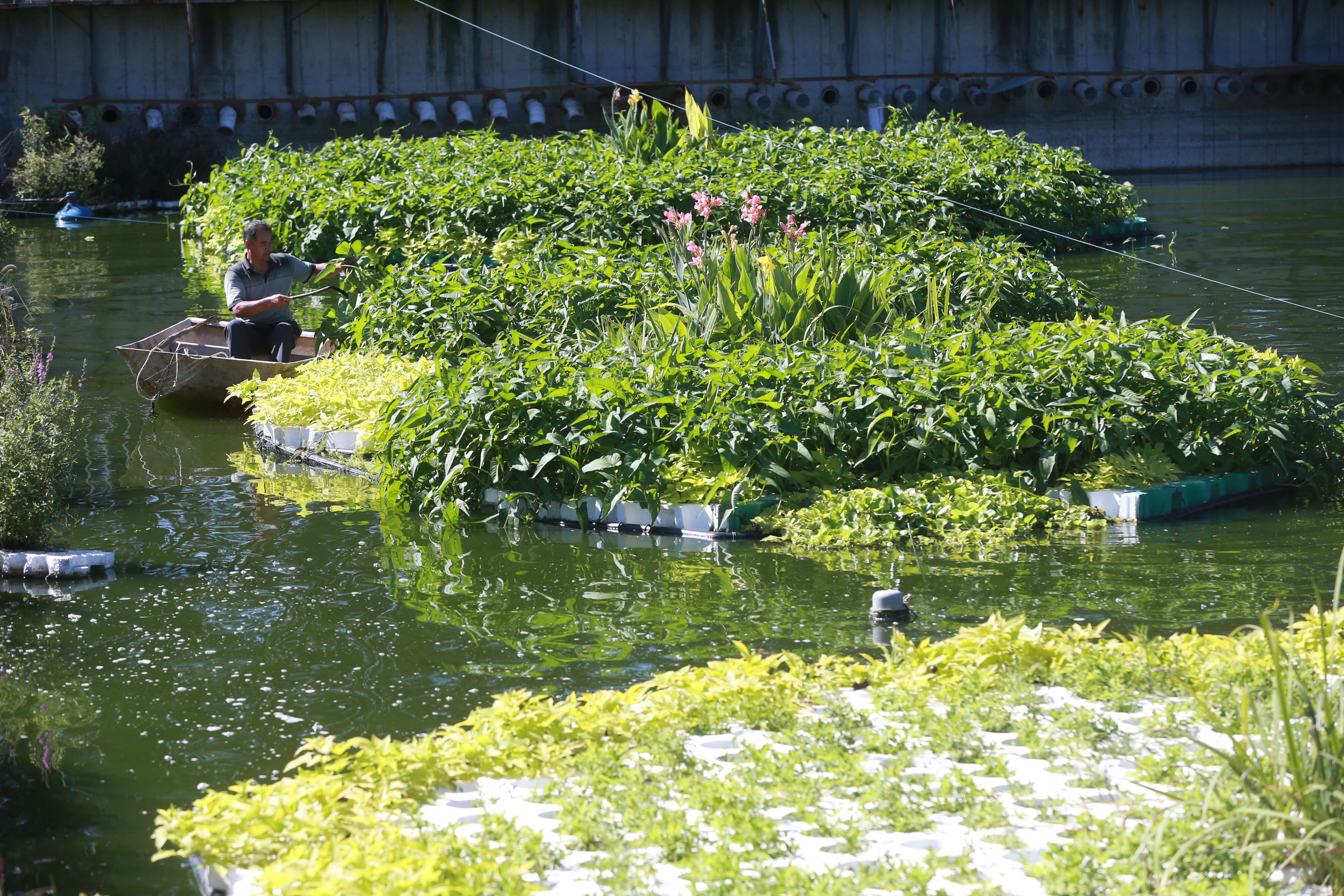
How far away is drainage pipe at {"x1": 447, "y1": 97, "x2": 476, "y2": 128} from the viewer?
2983 cm

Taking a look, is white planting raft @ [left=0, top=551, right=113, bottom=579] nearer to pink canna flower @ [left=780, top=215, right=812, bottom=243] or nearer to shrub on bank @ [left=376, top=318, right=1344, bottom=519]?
shrub on bank @ [left=376, top=318, right=1344, bottom=519]

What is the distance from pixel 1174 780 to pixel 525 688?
7.25 feet

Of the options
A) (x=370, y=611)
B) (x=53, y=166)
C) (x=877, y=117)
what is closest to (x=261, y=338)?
(x=370, y=611)

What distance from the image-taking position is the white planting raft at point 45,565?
6469mm

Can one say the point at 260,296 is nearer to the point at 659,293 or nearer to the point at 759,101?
the point at 659,293

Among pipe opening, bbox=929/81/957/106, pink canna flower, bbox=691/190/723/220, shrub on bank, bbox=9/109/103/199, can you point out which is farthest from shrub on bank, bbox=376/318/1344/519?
pipe opening, bbox=929/81/957/106

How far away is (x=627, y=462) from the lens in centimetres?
714

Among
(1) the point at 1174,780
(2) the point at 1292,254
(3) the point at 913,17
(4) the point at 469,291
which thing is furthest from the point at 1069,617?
(3) the point at 913,17

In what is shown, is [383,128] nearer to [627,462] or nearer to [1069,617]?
[627,462]

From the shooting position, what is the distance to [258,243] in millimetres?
10422

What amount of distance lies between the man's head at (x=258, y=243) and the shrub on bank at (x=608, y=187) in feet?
9.78

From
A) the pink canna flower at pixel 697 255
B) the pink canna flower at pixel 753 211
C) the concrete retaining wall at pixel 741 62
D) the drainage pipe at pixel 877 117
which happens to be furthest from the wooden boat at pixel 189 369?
the drainage pipe at pixel 877 117

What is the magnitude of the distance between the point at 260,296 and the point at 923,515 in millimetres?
5924

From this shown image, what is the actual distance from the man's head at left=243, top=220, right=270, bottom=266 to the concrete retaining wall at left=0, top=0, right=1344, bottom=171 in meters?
20.2
